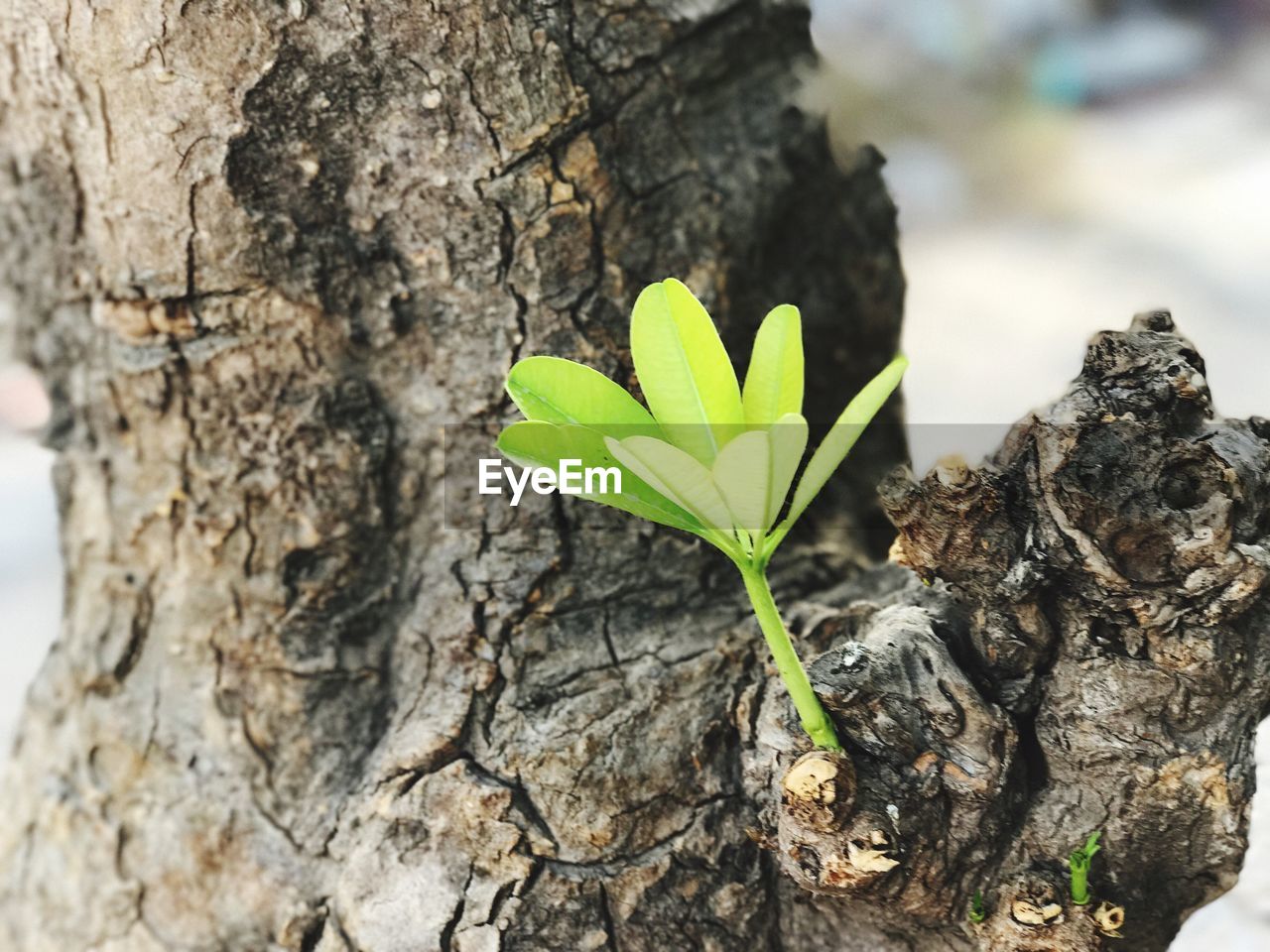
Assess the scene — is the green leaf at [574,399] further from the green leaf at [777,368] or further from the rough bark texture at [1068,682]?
the rough bark texture at [1068,682]

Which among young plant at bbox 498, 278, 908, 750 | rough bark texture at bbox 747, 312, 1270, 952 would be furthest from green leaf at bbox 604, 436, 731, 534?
rough bark texture at bbox 747, 312, 1270, 952

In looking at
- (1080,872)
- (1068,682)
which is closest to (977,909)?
(1080,872)

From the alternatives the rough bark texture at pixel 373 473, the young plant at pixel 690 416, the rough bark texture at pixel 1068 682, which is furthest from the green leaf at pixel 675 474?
the rough bark texture at pixel 373 473

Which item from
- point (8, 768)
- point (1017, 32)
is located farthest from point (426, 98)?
point (1017, 32)

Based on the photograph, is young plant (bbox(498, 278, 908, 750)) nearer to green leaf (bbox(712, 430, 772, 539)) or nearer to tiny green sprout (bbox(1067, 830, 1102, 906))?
green leaf (bbox(712, 430, 772, 539))

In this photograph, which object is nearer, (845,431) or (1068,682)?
(845,431)

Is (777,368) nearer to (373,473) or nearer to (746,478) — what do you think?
(746,478)
